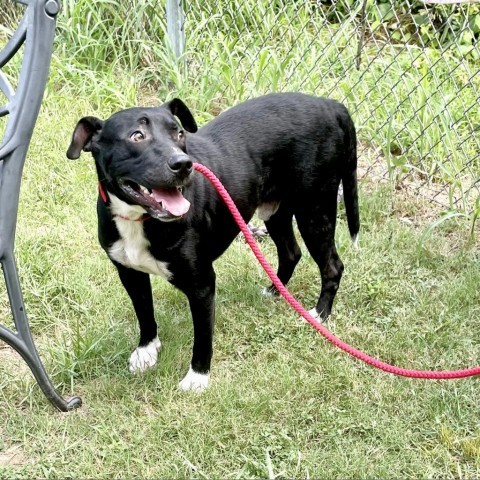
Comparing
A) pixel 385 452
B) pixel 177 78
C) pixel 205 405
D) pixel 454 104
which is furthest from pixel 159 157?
pixel 454 104

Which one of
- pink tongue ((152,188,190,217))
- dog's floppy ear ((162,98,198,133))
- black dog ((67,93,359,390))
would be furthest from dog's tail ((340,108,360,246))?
pink tongue ((152,188,190,217))

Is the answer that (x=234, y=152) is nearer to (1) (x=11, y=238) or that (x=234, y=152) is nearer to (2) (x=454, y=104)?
(1) (x=11, y=238)

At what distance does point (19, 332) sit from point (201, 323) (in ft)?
2.52

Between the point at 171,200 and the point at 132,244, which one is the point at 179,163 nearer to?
the point at 171,200

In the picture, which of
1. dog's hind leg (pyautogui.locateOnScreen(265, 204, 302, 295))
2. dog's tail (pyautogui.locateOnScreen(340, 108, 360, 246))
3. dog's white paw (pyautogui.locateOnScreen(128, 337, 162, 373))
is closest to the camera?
dog's white paw (pyautogui.locateOnScreen(128, 337, 162, 373))

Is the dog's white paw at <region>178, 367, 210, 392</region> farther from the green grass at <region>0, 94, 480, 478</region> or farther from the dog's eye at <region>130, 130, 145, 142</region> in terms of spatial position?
the dog's eye at <region>130, 130, 145, 142</region>

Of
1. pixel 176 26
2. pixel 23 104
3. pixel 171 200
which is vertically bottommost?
pixel 176 26

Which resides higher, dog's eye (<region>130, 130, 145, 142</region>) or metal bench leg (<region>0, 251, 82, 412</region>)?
dog's eye (<region>130, 130, 145, 142</region>)

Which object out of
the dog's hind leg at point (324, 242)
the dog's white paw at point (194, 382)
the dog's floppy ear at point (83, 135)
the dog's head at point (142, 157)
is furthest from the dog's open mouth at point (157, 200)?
the dog's hind leg at point (324, 242)

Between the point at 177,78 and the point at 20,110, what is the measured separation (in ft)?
10.0

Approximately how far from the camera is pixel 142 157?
2.53 meters

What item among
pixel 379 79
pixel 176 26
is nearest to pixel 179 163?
pixel 379 79

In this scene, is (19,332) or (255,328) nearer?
(19,332)

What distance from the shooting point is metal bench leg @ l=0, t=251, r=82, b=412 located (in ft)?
8.20
